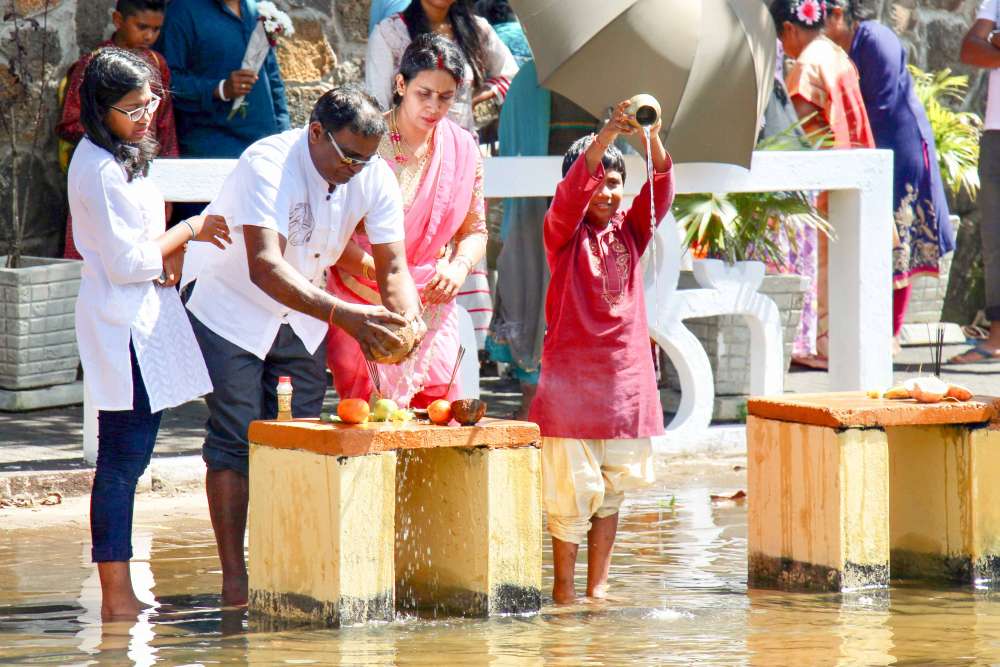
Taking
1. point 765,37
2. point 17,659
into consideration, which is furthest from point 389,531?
point 765,37

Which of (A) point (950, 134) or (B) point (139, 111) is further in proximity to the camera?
(A) point (950, 134)

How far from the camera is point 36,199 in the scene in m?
8.61

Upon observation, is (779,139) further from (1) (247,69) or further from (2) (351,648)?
(2) (351,648)

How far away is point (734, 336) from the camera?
8391 mm

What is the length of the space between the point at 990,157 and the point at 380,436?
5635 millimetres

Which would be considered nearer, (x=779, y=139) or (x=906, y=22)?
(x=779, y=139)

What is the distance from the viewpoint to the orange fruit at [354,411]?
498 centimetres

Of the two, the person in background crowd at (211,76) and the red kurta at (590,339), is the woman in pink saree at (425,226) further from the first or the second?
the person in background crowd at (211,76)

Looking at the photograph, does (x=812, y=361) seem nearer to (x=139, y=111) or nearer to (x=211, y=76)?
(x=211, y=76)

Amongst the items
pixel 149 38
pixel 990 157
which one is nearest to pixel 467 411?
pixel 149 38

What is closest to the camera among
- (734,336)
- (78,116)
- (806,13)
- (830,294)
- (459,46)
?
(459,46)

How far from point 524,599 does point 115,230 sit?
4.97ft

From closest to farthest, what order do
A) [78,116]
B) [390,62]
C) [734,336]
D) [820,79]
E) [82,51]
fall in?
1. [390,62]
2. [78,116]
3. [734,336]
4. [82,51]
5. [820,79]

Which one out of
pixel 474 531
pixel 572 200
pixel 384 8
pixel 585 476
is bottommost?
pixel 474 531
